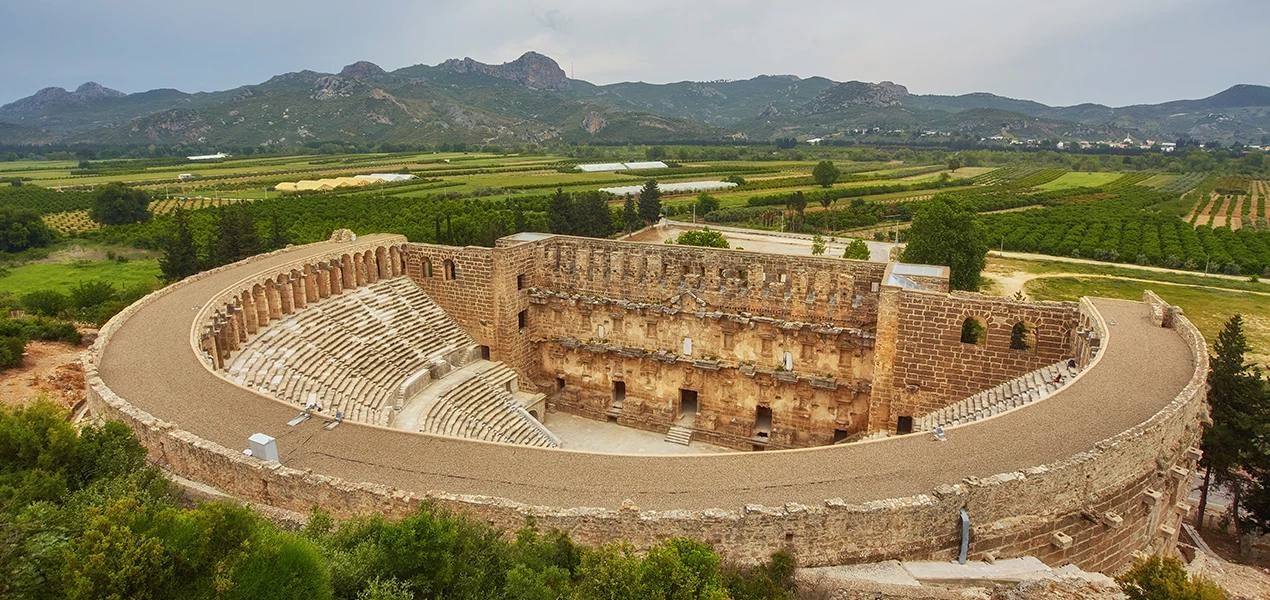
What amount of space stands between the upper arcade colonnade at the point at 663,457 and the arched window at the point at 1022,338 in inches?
142

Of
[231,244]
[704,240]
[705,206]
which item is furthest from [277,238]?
[705,206]

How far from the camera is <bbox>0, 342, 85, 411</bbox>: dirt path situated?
22328 millimetres

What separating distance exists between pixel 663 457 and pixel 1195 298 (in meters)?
52.8

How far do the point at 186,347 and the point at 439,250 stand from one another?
36.5 feet

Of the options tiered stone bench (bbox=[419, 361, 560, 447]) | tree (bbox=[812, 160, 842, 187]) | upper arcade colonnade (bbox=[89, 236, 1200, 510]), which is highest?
tree (bbox=[812, 160, 842, 187])

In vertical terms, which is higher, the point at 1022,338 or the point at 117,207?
the point at 117,207

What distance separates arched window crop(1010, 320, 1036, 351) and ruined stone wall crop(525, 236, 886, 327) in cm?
439

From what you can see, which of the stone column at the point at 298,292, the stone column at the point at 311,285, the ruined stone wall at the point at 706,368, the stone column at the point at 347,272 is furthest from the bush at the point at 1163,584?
the stone column at the point at 347,272

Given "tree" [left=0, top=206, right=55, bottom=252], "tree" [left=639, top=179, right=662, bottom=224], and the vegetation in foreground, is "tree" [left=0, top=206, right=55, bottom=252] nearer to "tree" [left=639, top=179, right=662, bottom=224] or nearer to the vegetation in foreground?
"tree" [left=639, top=179, right=662, bottom=224]

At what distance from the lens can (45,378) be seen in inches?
939

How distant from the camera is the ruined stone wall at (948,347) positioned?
70.2 ft

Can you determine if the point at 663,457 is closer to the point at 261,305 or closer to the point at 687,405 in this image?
the point at 687,405

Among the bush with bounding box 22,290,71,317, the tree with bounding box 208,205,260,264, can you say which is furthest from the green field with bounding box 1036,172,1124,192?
the bush with bounding box 22,290,71,317

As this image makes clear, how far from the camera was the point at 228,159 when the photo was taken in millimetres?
145625
